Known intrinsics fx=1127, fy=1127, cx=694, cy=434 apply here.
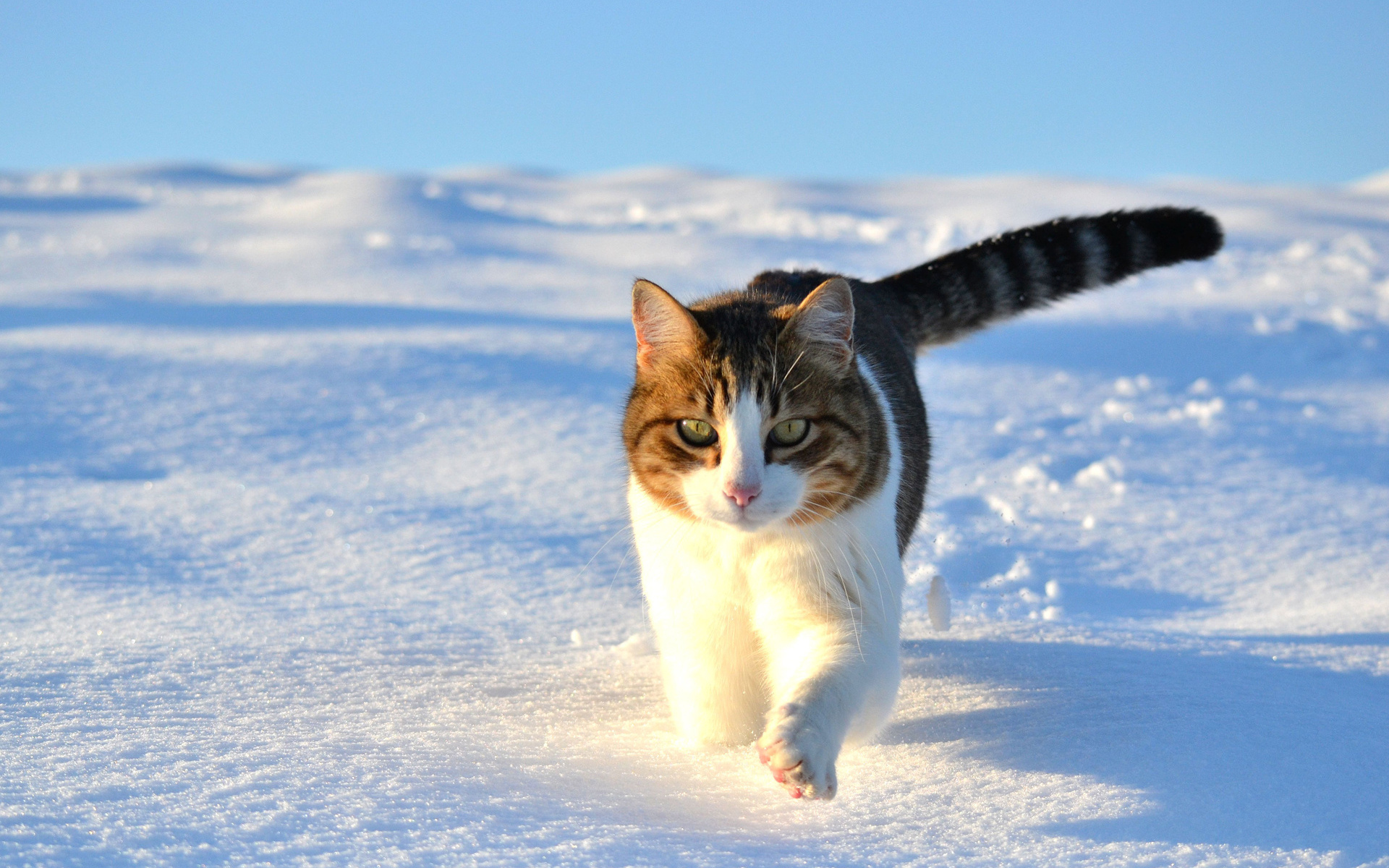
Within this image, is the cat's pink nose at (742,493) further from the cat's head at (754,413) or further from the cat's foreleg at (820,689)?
the cat's foreleg at (820,689)

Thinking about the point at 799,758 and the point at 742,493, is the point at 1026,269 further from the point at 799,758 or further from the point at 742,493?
the point at 799,758

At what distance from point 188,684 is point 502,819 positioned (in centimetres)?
81

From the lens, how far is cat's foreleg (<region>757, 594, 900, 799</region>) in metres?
1.39

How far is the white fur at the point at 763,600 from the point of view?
1.66 metres

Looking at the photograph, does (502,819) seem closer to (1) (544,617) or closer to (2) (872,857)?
(2) (872,857)

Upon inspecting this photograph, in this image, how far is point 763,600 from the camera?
179cm

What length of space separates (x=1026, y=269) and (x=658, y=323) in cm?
126

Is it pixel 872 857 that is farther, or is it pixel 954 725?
pixel 954 725

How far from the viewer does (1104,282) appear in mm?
2756

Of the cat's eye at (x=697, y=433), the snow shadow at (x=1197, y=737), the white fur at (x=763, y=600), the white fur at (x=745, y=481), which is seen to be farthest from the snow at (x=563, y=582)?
the cat's eye at (x=697, y=433)

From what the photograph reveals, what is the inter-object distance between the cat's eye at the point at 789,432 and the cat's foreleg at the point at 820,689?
27 centimetres

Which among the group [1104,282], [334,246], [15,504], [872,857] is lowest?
[872,857]

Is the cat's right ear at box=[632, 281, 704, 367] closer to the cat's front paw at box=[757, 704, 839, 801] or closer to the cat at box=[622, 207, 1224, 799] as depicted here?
the cat at box=[622, 207, 1224, 799]

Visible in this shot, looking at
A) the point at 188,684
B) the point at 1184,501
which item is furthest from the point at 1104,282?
the point at 188,684
